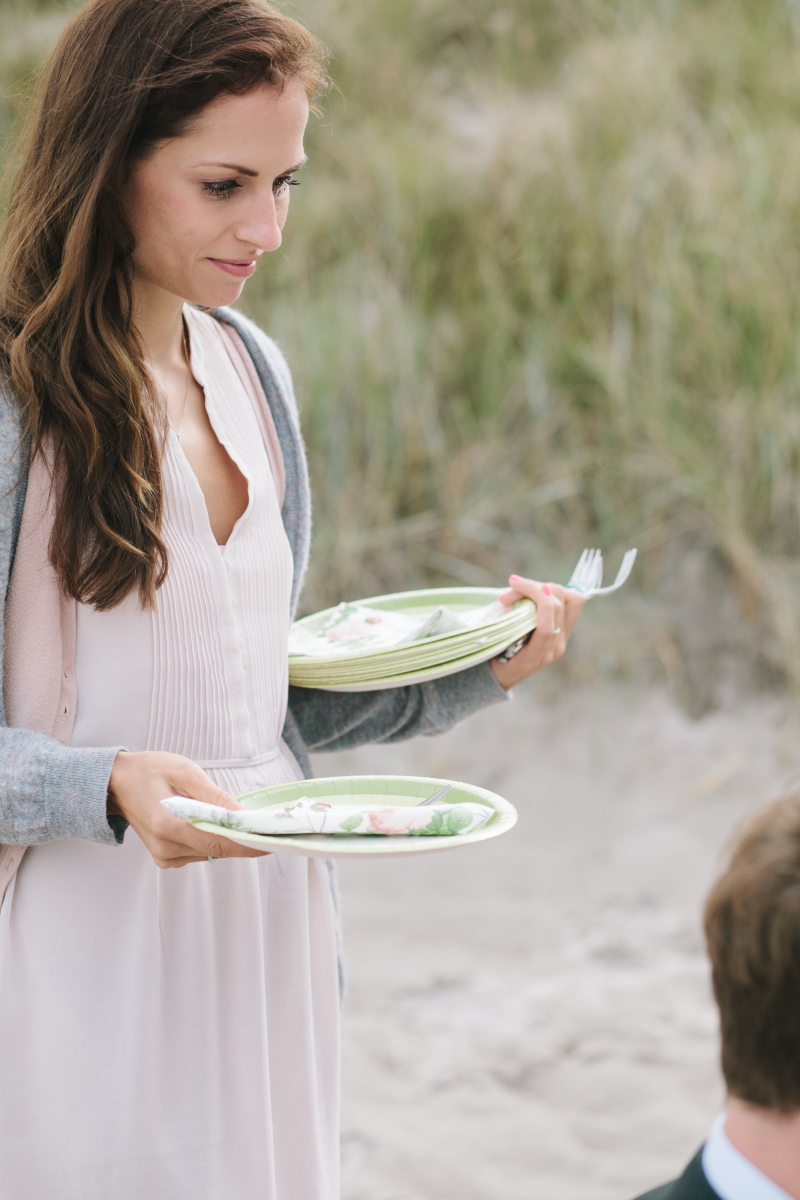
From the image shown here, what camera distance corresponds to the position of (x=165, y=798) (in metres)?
1.24

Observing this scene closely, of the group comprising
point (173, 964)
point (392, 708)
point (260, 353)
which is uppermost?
point (260, 353)

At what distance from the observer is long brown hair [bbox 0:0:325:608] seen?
136 centimetres

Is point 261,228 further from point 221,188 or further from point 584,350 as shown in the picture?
point 584,350

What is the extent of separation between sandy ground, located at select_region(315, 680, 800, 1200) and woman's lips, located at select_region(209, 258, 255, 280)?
2.15 m

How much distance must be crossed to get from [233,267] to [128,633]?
0.46 m

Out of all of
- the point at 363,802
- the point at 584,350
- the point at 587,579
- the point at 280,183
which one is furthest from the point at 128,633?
the point at 584,350

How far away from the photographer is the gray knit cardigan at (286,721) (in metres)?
1.29

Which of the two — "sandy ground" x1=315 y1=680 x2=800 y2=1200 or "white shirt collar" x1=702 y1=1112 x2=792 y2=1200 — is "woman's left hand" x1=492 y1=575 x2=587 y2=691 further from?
"sandy ground" x1=315 y1=680 x2=800 y2=1200

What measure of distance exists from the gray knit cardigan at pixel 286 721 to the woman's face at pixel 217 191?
268 mm

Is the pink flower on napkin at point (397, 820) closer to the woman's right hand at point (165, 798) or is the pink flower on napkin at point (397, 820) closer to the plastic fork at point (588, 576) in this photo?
the woman's right hand at point (165, 798)

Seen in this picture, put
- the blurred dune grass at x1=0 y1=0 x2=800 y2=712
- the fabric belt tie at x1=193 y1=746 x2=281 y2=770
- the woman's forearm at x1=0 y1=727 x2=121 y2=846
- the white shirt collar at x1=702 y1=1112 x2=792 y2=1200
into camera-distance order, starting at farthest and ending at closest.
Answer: the blurred dune grass at x1=0 y1=0 x2=800 y2=712
the fabric belt tie at x1=193 y1=746 x2=281 y2=770
the woman's forearm at x1=0 y1=727 x2=121 y2=846
the white shirt collar at x1=702 y1=1112 x2=792 y2=1200

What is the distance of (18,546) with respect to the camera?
4.46ft

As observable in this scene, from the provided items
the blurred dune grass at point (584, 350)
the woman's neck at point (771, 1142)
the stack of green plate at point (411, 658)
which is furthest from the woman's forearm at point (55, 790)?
the blurred dune grass at point (584, 350)

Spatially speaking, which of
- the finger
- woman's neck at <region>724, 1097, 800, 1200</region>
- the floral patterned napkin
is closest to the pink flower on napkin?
the floral patterned napkin
